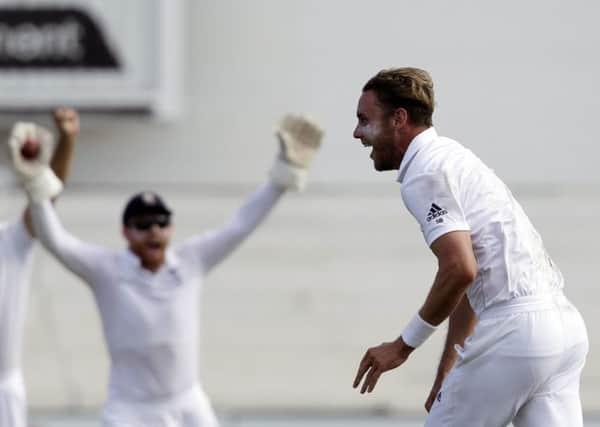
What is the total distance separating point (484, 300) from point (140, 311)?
7.32ft

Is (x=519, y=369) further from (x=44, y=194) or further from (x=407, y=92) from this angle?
(x=44, y=194)

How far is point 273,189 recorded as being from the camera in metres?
6.31

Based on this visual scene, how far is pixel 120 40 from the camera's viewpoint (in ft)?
39.6

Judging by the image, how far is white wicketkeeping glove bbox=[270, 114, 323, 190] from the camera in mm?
6305

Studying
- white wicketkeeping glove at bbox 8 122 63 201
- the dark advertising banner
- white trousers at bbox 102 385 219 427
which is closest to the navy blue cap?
white wicketkeeping glove at bbox 8 122 63 201

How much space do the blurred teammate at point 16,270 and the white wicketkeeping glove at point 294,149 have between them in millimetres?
882

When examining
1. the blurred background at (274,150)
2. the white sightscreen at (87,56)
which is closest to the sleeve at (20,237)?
the blurred background at (274,150)

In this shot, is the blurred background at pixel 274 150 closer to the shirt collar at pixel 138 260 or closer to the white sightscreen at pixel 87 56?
the white sightscreen at pixel 87 56

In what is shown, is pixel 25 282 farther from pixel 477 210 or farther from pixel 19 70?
pixel 19 70

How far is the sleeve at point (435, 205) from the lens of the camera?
398 cm

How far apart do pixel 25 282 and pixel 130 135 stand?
21.1 feet

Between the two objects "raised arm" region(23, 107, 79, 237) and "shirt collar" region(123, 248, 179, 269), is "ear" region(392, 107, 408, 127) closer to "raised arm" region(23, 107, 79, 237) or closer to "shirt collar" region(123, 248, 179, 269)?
"shirt collar" region(123, 248, 179, 269)

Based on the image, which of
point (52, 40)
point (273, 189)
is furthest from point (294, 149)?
point (52, 40)

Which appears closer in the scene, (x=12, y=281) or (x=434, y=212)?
(x=434, y=212)
